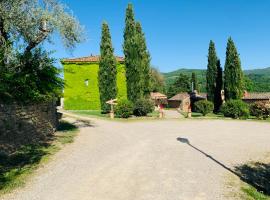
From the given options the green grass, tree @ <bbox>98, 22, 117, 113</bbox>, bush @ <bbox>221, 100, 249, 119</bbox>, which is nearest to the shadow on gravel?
the green grass

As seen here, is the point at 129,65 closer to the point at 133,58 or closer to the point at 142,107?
the point at 133,58

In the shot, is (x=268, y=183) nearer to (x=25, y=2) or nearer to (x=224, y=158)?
(x=224, y=158)

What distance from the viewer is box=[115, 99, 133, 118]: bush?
3070 centimetres

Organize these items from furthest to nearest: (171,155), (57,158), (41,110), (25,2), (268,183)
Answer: (41,110)
(25,2)
(171,155)
(57,158)
(268,183)

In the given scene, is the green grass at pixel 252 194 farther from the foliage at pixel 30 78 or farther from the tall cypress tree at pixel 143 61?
the tall cypress tree at pixel 143 61

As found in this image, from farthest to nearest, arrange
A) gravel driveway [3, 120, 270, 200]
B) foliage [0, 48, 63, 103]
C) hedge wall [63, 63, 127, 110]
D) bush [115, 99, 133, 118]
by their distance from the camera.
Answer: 1. hedge wall [63, 63, 127, 110]
2. bush [115, 99, 133, 118]
3. foliage [0, 48, 63, 103]
4. gravel driveway [3, 120, 270, 200]

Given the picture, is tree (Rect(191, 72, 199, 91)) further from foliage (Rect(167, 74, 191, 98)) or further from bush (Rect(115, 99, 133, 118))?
bush (Rect(115, 99, 133, 118))

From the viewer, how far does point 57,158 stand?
42.3 feet

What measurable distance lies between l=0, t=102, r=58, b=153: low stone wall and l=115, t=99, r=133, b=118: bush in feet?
35.1

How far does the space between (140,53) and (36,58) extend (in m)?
19.6

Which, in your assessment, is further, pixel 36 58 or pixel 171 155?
pixel 36 58

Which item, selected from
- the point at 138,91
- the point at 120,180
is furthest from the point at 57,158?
the point at 138,91

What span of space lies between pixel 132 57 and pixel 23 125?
814 inches

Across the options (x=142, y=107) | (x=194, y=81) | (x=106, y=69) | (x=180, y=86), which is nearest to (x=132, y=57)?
(x=106, y=69)
